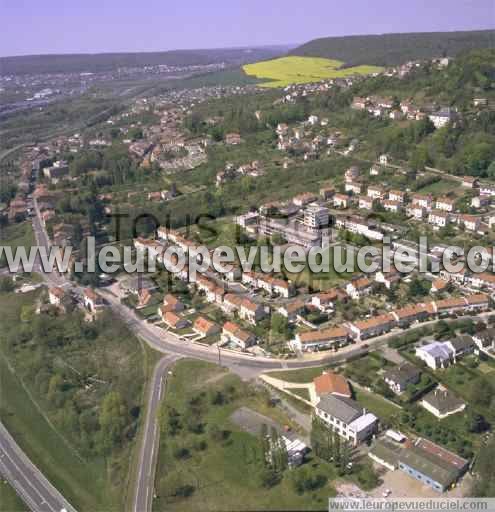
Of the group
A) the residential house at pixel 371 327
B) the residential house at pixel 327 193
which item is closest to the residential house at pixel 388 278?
the residential house at pixel 371 327

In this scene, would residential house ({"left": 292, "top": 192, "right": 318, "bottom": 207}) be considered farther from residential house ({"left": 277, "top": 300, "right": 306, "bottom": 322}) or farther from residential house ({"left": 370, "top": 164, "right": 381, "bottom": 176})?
residential house ({"left": 277, "top": 300, "right": 306, "bottom": 322})

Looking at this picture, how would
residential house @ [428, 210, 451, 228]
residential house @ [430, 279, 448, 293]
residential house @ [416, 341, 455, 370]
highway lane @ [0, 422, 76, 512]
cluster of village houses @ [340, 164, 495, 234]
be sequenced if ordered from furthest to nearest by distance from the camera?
residential house @ [428, 210, 451, 228], cluster of village houses @ [340, 164, 495, 234], residential house @ [430, 279, 448, 293], residential house @ [416, 341, 455, 370], highway lane @ [0, 422, 76, 512]

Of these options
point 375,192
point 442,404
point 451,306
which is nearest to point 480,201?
point 375,192

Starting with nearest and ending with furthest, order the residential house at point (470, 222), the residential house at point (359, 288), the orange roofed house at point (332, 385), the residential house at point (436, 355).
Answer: the orange roofed house at point (332, 385)
the residential house at point (436, 355)
the residential house at point (359, 288)
the residential house at point (470, 222)

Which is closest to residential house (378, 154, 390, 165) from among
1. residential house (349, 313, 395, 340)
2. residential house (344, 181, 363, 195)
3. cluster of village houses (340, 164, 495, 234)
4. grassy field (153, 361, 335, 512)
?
cluster of village houses (340, 164, 495, 234)

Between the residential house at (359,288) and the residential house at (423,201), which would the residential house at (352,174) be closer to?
the residential house at (423,201)

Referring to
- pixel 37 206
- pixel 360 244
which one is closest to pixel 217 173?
pixel 37 206
